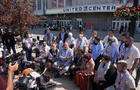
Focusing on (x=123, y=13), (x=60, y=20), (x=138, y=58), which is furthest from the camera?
(x=60, y=20)

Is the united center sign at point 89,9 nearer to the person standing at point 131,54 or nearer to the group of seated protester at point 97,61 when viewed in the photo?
the group of seated protester at point 97,61

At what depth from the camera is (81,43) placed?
5.21 meters

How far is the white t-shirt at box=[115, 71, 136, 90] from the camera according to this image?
242cm

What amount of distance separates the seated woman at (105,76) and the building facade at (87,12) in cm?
1696

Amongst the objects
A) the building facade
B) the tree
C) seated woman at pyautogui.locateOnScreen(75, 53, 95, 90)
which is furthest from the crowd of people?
the building facade

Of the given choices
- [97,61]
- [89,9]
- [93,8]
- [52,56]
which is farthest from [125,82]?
[89,9]

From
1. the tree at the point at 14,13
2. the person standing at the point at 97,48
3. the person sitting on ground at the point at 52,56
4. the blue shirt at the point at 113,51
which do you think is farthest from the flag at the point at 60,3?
the blue shirt at the point at 113,51

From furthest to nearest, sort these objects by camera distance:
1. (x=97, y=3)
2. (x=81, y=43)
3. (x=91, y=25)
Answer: (x=91, y=25) < (x=97, y=3) < (x=81, y=43)

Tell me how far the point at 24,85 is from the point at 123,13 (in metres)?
3.74

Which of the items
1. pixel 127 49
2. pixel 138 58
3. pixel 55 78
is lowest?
pixel 55 78

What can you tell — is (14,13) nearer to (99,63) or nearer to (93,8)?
(99,63)

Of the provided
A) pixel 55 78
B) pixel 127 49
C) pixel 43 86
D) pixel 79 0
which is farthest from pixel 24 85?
pixel 79 0

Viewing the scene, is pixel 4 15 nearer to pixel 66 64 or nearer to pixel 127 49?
pixel 66 64

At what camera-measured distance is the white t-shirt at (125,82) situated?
7.93 feet
